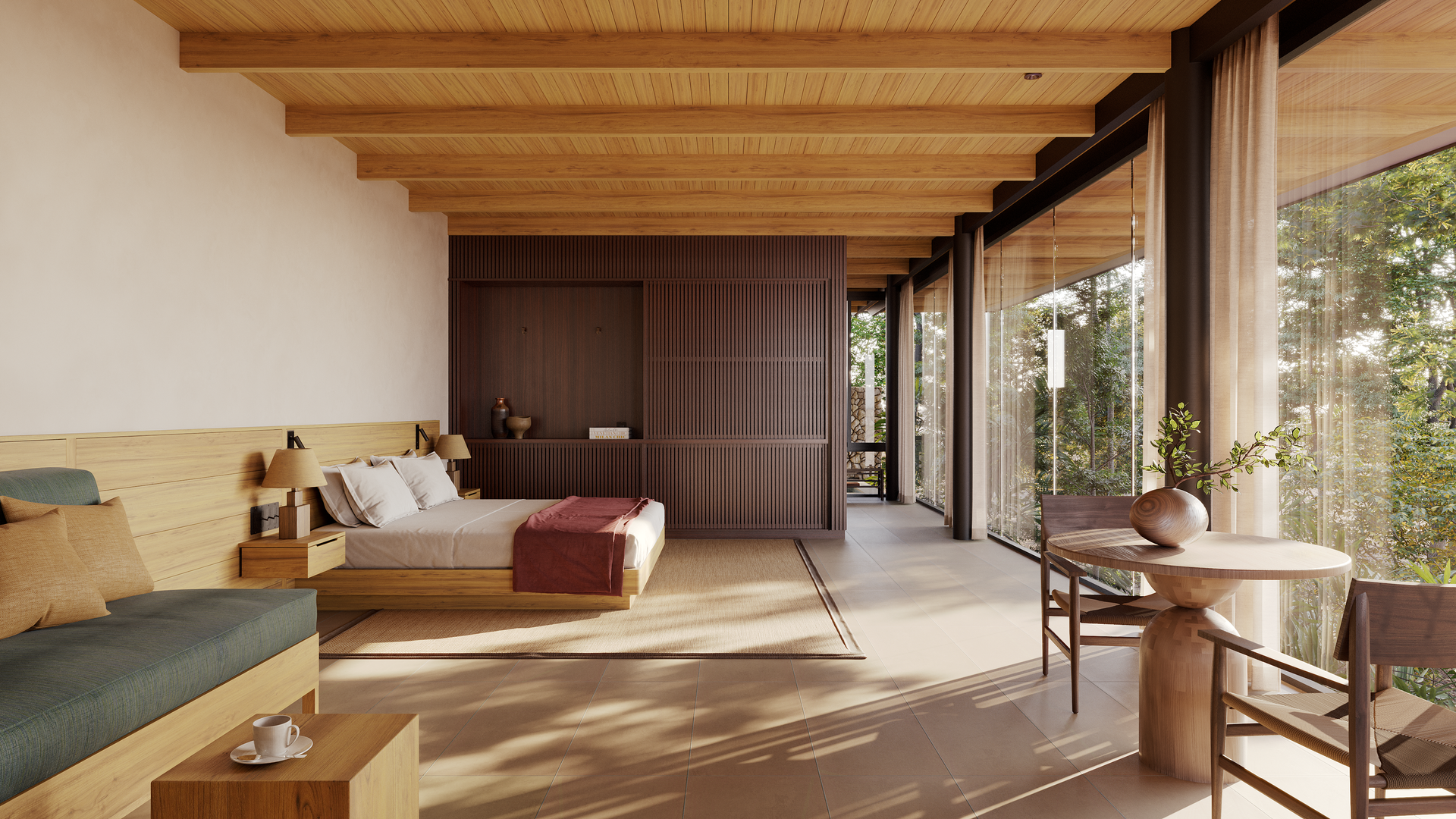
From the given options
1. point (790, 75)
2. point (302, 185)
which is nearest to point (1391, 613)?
point (790, 75)

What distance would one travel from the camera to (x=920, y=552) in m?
6.46

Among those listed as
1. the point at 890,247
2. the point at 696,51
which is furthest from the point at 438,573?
the point at 890,247

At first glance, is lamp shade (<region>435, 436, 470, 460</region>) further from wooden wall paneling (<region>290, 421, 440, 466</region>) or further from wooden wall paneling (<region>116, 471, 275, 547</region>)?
wooden wall paneling (<region>116, 471, 275, 547</region>)

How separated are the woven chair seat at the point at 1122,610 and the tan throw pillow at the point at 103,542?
140 inches

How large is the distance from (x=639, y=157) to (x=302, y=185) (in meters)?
2.24

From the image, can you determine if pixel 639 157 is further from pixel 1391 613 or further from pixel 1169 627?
pixel 1391 613

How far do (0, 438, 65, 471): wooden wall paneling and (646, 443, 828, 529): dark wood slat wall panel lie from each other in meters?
4.75

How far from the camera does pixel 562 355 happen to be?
7504 millimetres

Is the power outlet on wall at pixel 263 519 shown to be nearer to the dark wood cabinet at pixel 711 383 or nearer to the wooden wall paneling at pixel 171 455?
the wooden wall paneling at pixel 171 455

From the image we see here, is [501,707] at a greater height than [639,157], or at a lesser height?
lesser

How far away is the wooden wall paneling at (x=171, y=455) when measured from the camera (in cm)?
310

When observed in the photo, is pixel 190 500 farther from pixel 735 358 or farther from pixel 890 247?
pixel 890 247

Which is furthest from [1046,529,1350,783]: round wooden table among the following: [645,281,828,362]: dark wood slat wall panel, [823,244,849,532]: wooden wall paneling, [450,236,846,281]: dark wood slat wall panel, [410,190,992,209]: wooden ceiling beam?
[450,236,846,281]: dark wood slat wall panel

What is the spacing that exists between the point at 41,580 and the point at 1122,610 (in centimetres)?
376
